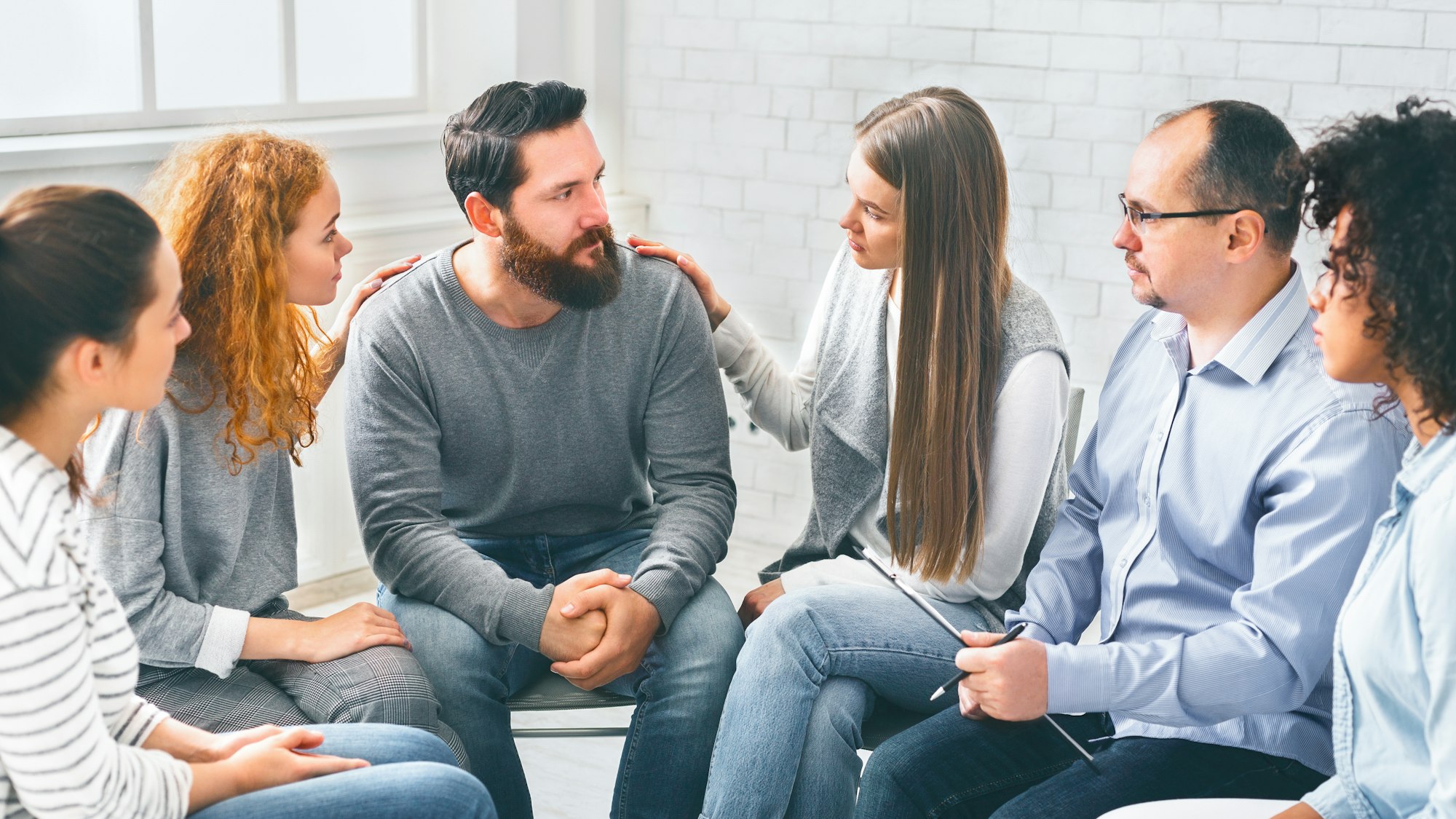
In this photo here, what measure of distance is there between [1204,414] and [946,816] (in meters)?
0.63

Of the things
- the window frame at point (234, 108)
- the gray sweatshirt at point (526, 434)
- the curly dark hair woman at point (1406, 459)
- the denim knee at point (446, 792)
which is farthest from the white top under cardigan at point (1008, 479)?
the window frame at point (234, 108)

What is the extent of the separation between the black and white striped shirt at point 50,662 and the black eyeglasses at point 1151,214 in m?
1.33

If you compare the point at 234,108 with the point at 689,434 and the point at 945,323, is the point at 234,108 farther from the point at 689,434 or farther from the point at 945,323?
the point at 945,323

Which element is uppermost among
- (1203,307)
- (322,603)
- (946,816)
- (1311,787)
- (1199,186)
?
(1199,186)

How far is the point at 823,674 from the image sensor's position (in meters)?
1.88

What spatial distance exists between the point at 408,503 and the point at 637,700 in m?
0.47

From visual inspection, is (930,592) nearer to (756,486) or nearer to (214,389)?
(214,389)

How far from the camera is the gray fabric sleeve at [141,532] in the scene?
5.57 feet

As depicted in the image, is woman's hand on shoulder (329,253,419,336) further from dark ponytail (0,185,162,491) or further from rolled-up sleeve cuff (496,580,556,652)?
dark ponytail (0,185,162,491)

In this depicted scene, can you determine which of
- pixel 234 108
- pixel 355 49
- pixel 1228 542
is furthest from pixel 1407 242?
pixel 355 49

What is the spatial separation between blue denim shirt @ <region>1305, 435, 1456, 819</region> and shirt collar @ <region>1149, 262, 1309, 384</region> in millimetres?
343

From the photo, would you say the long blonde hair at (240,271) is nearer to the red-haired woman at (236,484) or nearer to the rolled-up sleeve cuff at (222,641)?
the red-haired woman at (236,484)

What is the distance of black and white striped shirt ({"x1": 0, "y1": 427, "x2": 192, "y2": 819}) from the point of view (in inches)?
46.7

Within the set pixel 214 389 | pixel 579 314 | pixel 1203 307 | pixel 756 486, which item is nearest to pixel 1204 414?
pixel 1203 307
